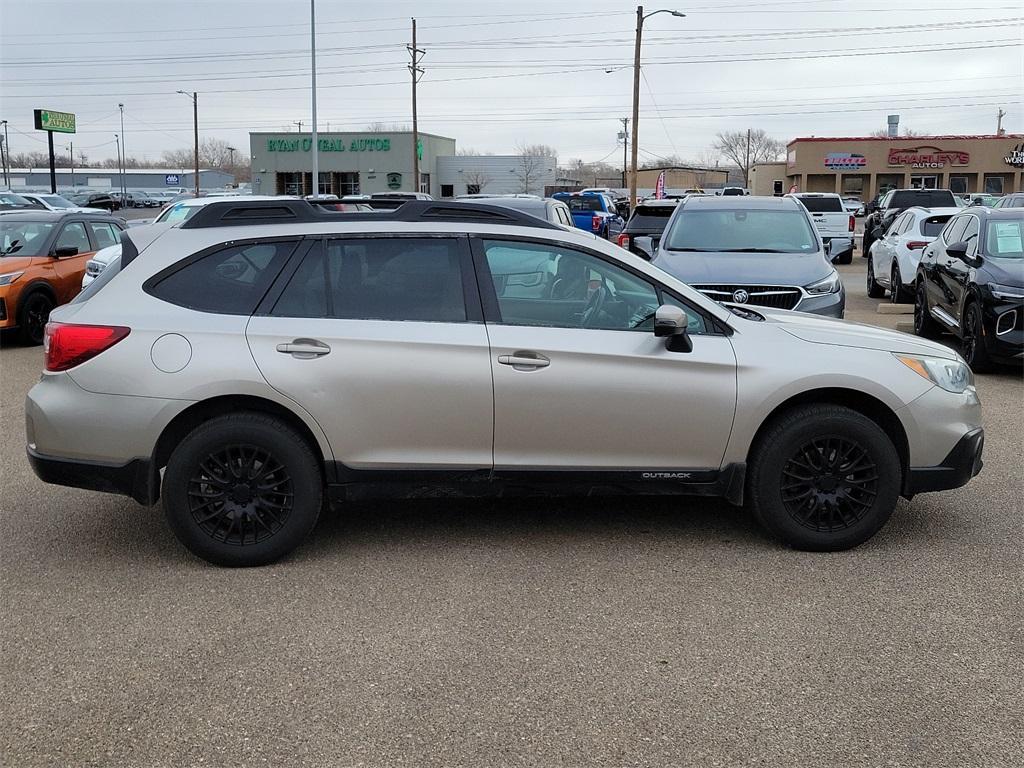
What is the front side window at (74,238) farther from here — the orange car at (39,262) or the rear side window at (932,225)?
the rear side window at (932,225)

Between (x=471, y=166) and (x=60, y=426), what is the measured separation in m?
73.0

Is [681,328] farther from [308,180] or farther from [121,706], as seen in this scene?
[308,180]

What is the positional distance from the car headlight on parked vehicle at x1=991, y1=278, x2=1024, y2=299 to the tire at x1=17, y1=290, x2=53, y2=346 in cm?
1066

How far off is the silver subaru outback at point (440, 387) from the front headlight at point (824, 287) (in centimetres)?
429

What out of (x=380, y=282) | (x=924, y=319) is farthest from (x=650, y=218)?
(x=380, y=282)

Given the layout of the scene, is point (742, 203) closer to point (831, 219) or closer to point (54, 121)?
point (831, 219)

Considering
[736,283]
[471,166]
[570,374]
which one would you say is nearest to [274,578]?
[570,374]

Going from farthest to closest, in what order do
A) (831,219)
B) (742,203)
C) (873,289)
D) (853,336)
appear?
(831,219), (873,289), (742,203), (853,336)

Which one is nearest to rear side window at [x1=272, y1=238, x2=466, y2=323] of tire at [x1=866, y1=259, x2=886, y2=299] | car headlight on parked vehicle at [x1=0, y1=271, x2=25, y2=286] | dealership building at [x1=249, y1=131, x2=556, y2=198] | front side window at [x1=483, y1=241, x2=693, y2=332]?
front side window at [x1=483, y1=241, x2=693, y2=332]

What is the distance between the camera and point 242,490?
4898mm

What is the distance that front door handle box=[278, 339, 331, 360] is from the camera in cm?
489

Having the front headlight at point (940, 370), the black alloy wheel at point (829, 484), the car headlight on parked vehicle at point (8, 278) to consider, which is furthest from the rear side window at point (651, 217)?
the black alloy wheel at point (829, 484)

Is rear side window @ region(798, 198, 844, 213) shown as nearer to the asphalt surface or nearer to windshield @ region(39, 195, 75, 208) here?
the asphalt surface

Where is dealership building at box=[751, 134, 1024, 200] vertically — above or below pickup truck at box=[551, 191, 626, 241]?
above
